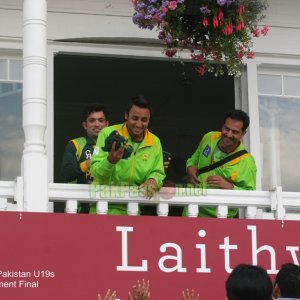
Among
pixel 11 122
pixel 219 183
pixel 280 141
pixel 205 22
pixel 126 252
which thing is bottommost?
pixel 126 252

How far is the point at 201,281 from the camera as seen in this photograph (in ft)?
24.0

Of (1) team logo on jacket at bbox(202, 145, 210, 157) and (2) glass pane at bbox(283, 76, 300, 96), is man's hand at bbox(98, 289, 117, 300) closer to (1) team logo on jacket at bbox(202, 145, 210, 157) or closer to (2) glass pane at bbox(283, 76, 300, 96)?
(1) team logo on jacket at bbox(202, 145, 210, 157)

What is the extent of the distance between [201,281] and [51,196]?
1.31 meters

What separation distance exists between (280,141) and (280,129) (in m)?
0.12

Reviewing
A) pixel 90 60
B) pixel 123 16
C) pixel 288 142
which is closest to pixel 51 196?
pixel 123 16

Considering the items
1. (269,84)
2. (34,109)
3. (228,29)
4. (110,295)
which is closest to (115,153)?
(34,109)

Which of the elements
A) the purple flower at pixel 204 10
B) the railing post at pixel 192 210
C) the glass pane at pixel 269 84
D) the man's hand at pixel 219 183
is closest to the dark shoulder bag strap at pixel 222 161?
the man's hand at pixel 219 183

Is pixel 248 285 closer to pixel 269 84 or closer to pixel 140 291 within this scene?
pixel 140 291

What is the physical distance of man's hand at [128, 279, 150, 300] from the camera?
22.6ft

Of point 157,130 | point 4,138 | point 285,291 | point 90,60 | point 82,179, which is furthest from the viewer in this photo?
point 157,130

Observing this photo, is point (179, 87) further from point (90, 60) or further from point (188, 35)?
point (188, 35)

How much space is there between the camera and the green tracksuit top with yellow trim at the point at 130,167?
7.37 m

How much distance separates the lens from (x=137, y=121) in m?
7.66

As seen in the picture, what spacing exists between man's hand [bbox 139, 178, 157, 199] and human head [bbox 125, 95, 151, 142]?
1.43ft
